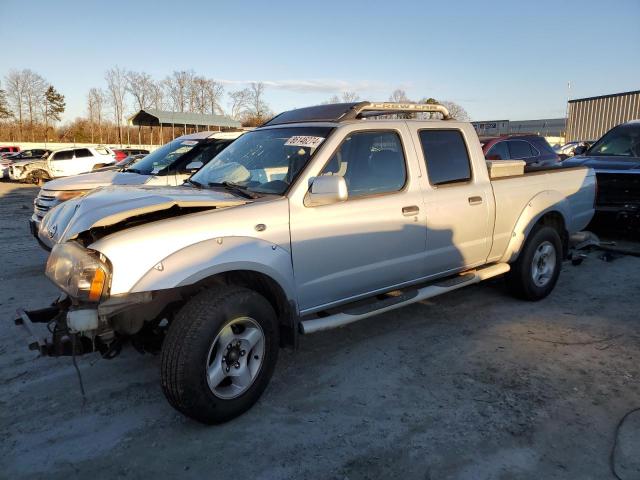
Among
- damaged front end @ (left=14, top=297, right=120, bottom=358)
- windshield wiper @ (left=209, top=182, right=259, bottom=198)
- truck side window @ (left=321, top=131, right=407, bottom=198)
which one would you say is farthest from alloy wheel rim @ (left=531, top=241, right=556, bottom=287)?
damaged front end @ (left=14, top=297, right=120, bottom=358)

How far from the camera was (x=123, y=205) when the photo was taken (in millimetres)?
3188

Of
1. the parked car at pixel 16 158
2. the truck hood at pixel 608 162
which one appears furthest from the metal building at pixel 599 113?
the parked car at pixel 16 158

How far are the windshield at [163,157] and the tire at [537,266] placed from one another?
575 centimetres

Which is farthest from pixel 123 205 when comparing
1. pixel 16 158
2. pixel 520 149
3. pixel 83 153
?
pixel 16 158

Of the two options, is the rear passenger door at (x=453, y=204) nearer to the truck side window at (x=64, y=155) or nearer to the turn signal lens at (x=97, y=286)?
the turn signal lens at (x=97, y=286)

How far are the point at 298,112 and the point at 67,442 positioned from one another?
125 inches

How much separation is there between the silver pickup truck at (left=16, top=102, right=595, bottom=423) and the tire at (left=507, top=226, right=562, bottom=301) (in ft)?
0.12

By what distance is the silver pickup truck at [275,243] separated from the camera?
2.83m

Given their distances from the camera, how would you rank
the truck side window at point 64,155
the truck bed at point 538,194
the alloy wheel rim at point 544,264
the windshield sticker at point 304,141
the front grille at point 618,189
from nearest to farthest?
the windshield sticker at point 304,141 < the truck bed at point 538,194 < the alloy wheel rim at point 544,264 < the front grille at point 618,189 < the truck side window at point 64,155

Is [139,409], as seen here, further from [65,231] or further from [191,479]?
[65,231]

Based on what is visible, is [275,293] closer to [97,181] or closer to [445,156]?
[445,156]

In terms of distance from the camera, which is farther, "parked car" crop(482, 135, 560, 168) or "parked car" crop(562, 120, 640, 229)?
"parked car" crop(482, 135, 560, 168)

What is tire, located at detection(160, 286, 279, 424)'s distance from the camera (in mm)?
2803

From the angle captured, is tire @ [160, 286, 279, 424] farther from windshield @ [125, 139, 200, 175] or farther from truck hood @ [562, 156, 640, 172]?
truck hood @ [562, 156, 640, 172]
